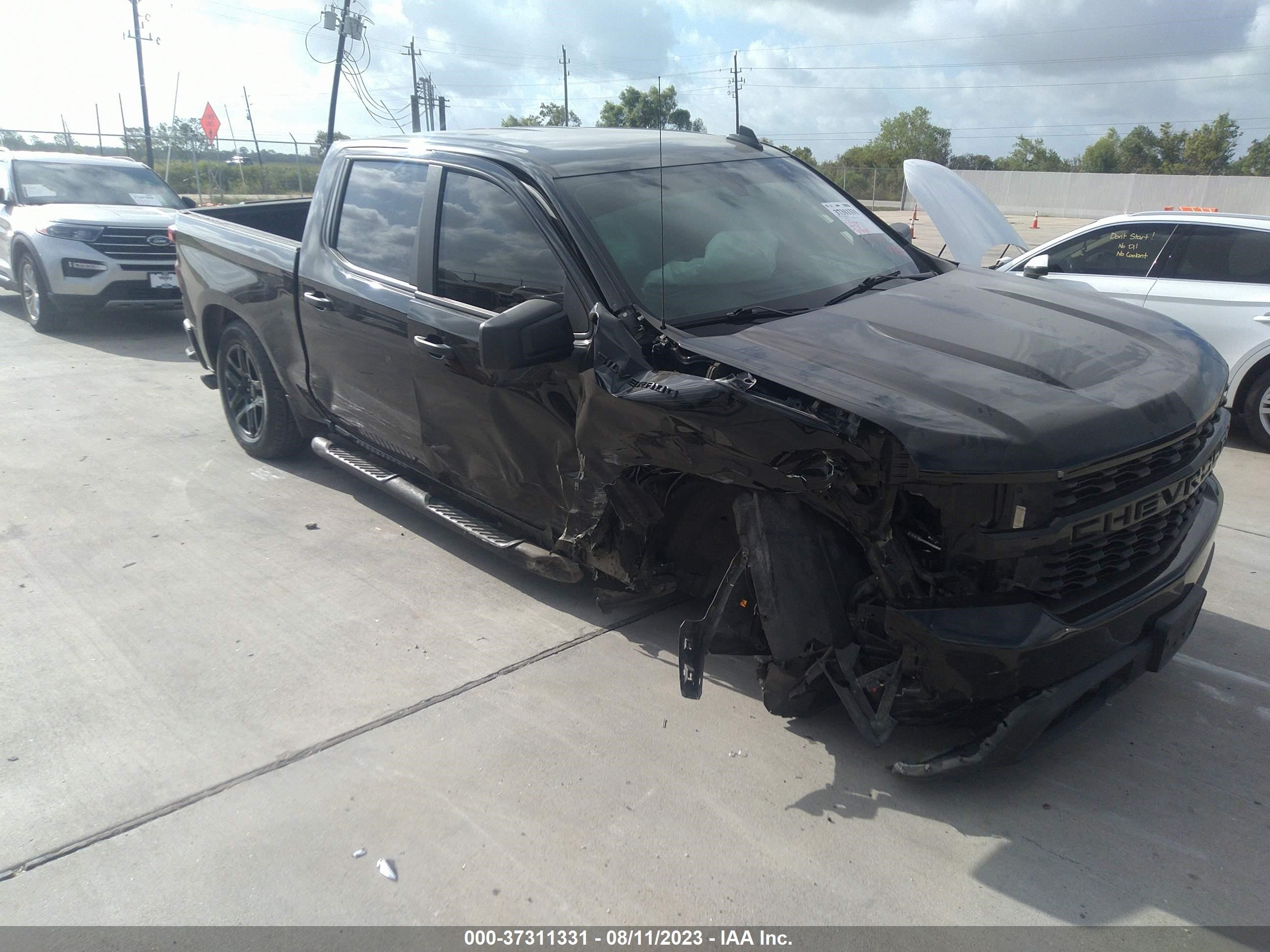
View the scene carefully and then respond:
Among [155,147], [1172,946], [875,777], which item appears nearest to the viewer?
[1172,946]

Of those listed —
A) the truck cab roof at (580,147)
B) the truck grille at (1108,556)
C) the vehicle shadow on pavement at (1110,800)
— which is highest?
the truck cab roof at (580,147)

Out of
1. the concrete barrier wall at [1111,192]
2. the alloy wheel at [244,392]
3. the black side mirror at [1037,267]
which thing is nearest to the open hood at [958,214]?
the black side mirror at [1037,267]

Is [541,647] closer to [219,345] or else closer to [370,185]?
[370,185]

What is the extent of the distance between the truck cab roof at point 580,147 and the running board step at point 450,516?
1533 millimetres

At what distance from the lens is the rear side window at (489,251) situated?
3.68 metres

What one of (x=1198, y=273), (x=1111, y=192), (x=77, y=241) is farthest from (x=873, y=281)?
(x=1111, y=192)

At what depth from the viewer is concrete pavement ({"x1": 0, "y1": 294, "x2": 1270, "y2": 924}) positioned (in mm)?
2648

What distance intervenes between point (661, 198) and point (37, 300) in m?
9.34

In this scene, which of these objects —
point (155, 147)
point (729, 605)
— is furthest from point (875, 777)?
point (155, 147)

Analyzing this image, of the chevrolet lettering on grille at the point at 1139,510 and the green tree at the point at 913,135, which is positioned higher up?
the green tree at the point at 913,135

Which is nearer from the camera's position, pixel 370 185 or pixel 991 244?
pixel 370 185

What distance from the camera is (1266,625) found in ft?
13.5

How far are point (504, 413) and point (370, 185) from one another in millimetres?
1705

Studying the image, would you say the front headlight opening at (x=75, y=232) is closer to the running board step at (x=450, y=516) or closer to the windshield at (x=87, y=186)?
the windshield at (x=87, y=186)
